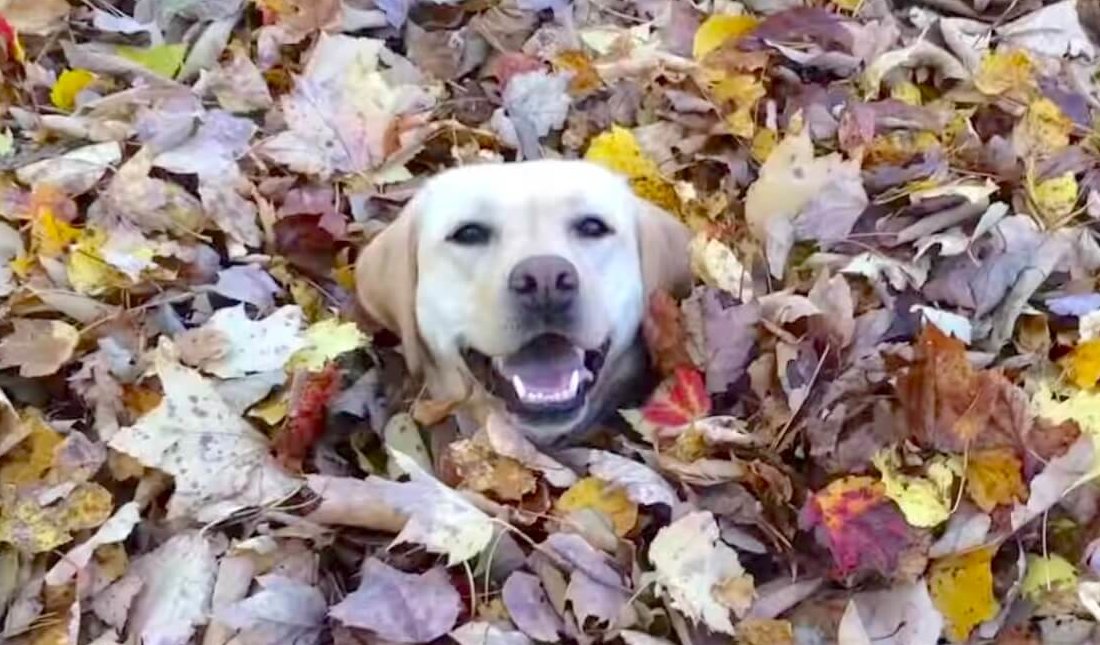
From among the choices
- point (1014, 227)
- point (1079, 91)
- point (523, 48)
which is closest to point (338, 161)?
point (523, 48)

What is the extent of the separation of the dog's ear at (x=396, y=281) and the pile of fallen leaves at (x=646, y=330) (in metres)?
0.09

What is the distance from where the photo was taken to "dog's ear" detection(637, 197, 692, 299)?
3.42 meters

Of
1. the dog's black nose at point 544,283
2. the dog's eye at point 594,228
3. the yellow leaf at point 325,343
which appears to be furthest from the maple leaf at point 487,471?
the dog's eye at point 594,228

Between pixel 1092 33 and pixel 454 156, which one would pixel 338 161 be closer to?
pixel 454 156

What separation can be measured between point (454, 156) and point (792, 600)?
1.50 meters

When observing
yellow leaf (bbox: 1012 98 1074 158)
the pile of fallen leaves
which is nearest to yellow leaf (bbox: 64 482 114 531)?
the pile of fallen leaves

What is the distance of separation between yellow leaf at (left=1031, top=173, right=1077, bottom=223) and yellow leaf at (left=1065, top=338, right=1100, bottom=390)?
446 mm

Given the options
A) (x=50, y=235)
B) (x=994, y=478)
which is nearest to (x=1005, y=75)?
(x=994, y=478)

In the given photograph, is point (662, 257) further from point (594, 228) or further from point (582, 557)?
point (582, 557)

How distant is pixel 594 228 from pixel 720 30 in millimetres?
973

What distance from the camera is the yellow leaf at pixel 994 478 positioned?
285 cm

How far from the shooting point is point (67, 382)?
3.29m

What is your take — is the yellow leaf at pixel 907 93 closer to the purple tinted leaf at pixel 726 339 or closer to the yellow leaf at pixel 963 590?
the purple tinted leaf at pixel 726 339

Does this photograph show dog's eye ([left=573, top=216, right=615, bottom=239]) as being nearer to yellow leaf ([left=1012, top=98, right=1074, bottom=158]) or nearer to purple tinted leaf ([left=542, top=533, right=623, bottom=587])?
purple tinted leaf ([left=542, top=533, right=623, bottom=587])
